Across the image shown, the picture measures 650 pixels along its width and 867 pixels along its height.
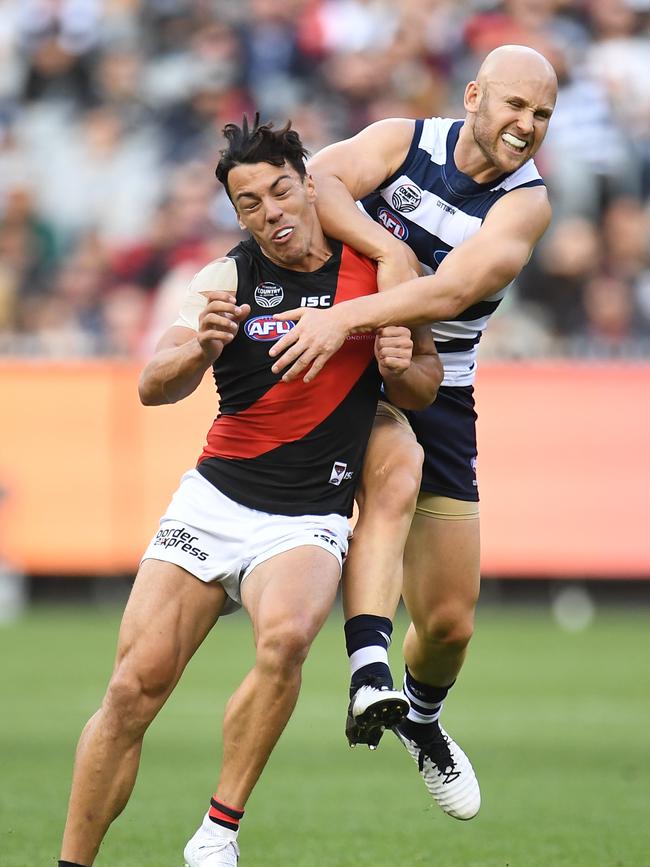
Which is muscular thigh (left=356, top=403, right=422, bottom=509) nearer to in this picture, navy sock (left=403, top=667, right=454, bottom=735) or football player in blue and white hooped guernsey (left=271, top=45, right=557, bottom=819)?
football player in blue and white hooped guernsey (left=271, top=45, right=557, bottom=819)

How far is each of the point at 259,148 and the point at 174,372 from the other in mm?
831

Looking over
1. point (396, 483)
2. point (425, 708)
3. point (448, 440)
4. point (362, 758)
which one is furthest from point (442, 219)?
point (362, 758)

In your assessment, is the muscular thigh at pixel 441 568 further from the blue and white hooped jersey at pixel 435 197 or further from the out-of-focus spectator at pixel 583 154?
the out-of-focus spectator at pixel 583 154

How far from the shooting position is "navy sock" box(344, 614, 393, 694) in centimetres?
555

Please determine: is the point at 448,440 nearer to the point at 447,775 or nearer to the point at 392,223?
the point at 392,223

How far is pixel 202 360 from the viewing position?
550 centimetres

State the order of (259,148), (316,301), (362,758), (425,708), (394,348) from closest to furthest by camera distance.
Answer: (259,148) → (394,348) → (316,301) → (425,708) → (362,758)

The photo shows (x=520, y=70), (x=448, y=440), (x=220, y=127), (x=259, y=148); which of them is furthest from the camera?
(x=220, y=127)

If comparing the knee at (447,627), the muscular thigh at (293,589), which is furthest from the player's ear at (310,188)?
the knee at (447,627)

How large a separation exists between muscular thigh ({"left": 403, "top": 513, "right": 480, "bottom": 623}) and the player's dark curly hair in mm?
2008

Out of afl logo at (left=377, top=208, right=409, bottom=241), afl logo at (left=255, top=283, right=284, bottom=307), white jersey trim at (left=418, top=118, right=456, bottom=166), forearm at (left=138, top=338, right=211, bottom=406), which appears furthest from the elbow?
white jersey trim at (left=418, top=118, right=456, bottom=166)

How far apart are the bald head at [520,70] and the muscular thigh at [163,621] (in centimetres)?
220

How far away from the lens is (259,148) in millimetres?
5598

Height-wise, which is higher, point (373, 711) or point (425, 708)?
point (373, 711)
